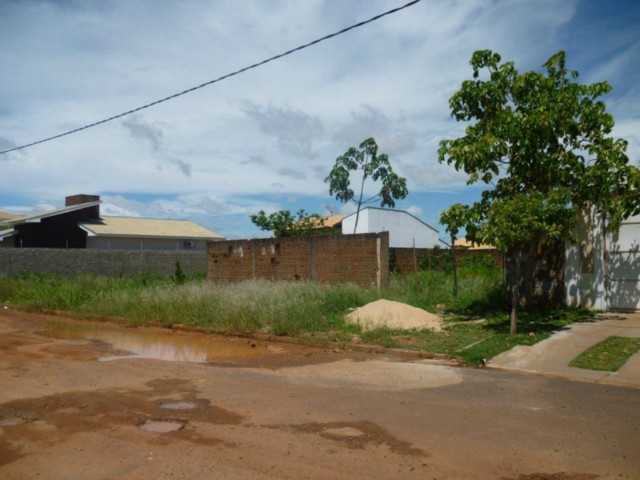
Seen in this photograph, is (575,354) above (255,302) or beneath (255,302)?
beneath

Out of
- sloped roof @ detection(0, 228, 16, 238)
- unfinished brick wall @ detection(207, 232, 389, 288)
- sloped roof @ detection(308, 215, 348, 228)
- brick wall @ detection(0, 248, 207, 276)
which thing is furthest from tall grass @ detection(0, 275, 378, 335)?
sloped roof @ detection(0, 228, 16, 238)

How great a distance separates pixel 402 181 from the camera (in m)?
30.6

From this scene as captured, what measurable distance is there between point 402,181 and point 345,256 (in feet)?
40.0

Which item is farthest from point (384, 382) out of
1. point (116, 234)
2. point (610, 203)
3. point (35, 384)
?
point (116, 234)

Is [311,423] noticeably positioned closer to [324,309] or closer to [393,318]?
[393,318]

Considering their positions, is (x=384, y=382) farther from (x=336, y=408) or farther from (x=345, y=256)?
(x=345, y=256)

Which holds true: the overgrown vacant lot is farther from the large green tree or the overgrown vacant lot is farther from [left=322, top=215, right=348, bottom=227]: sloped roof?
[left=322, top=215, right=348, bottom=227]: sloped roof

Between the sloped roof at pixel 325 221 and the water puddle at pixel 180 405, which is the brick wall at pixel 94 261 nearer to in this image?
the sloped roof at pixel 325 221

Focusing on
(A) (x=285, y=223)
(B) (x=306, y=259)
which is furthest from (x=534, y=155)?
(A) (x=285, y=223)

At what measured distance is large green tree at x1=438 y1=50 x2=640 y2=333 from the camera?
1037 cm

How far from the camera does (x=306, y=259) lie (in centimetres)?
2084

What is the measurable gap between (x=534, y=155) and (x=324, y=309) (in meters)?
6.55

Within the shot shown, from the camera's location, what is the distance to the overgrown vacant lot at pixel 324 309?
11.2 m

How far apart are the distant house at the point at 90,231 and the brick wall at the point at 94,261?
9011mm
